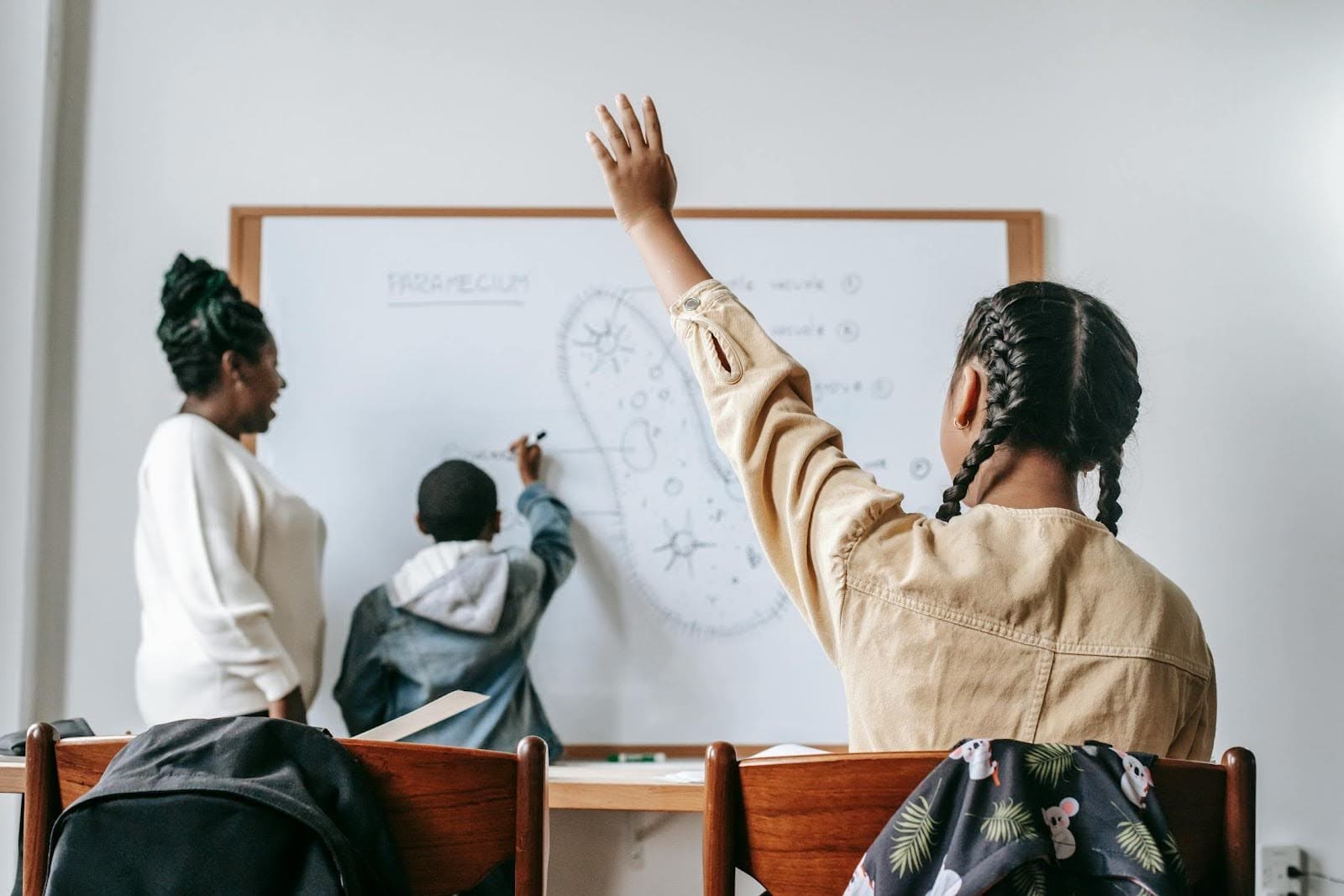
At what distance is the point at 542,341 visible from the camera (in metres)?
2.56

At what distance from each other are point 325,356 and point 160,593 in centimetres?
59

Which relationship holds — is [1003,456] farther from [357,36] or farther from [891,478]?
[357,36]

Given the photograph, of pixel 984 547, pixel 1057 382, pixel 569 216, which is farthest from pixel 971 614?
pixel 569 216

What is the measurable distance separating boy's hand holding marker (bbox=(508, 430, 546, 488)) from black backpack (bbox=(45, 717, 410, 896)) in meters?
1.64

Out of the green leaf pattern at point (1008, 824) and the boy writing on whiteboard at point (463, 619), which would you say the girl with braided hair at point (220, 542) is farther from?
the green leaf pattern at point (1008, 824)

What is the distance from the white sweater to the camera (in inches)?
84.0

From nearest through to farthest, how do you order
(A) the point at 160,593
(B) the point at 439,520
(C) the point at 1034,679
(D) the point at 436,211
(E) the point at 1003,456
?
(C) the point at 1034,679
(E) the point at 1003,456
(A) the point at 160,593
(B) the point at 439,520
(D) the point at 436,211

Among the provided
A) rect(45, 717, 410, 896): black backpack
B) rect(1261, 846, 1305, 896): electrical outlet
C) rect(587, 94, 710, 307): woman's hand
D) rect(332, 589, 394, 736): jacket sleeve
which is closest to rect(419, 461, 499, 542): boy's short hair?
rect(332, 589, 394, 736): jacket sleeve

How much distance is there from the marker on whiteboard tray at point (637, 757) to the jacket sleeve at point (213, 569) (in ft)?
2.13

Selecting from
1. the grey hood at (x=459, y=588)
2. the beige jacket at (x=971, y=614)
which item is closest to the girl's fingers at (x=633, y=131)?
the beige jacket at (x=971, y=614)

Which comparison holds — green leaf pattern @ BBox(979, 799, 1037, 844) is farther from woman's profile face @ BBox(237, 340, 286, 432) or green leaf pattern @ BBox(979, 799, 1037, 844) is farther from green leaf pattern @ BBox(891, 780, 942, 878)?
woman's profile face @ BBox(237, 340, 286, 432)

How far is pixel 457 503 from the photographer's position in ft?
7.90

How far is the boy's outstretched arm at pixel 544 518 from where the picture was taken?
7.99ft

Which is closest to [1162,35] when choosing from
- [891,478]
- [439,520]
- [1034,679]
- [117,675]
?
[891,478]
